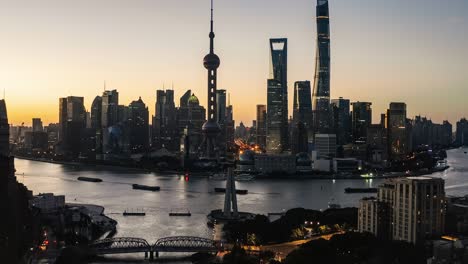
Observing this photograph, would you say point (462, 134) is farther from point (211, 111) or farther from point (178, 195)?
point (178, 195)

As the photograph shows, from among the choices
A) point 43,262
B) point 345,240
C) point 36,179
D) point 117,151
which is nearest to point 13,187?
point 43,262

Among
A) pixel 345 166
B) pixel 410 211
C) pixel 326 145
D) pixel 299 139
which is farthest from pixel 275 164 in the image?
pixel 410 211

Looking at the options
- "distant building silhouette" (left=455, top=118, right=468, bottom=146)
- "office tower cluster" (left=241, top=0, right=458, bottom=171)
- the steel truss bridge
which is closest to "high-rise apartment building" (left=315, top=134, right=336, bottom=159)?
"office tower cluster" (left=241, top=0, right=458, bottom=171)

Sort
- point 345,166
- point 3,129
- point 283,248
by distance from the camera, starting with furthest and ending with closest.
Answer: point 345,166 → point 3,129 → point 283,248

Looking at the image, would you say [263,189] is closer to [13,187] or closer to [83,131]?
[13,187]

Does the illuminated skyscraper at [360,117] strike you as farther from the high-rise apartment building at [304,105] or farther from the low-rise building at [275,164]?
the low-rise building at [275,164]

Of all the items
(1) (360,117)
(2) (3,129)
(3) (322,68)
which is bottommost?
(2) (3,129)

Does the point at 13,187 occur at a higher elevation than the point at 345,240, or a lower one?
higher
